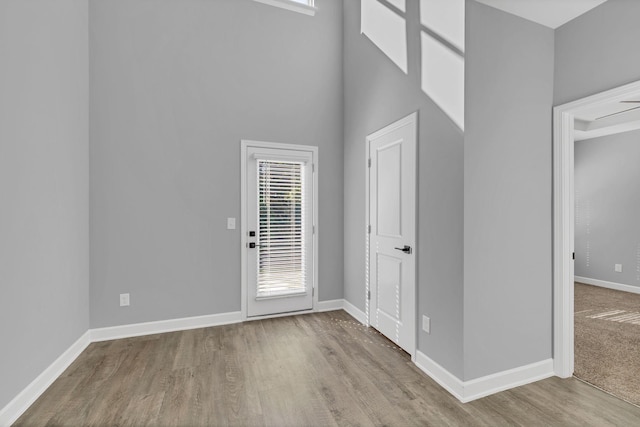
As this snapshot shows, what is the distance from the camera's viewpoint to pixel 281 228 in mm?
3822

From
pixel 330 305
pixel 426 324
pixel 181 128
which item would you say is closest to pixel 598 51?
pixel 426 324

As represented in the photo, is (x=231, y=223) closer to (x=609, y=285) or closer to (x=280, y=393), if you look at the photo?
(x=280, y=393)

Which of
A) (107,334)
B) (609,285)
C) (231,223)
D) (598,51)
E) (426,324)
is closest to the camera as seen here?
(598,51)

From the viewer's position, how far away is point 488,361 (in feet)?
7.31

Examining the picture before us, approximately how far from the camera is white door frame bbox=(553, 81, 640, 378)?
239 centimetres

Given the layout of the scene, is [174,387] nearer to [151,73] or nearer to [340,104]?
[151,73]

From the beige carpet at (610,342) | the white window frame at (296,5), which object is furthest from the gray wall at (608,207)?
the white window frame at (296,5)

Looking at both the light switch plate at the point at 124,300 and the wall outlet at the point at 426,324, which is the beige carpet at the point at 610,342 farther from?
the light switch plate at the point at 124,300

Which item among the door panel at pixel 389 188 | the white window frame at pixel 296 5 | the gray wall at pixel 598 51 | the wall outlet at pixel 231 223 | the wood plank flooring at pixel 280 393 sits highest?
the white window frame at pixel 296 5

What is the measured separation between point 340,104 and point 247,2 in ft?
5.28

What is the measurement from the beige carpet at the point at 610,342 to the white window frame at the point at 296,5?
15.2 feet

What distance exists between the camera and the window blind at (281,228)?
374 centimetres

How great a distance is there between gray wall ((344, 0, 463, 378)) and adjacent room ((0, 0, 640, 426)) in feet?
0.08

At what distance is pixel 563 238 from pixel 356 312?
222cm
